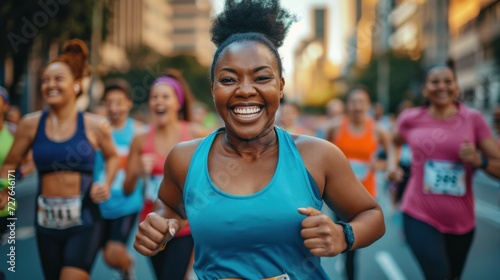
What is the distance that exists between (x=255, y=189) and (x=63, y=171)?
228cm

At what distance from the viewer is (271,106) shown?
2416mm

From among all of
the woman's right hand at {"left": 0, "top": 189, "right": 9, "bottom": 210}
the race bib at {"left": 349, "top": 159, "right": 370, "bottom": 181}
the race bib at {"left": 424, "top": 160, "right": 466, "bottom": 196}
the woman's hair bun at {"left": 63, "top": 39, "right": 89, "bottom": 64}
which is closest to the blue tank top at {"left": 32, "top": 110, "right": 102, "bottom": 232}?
the woman's right hand at {"left": 0, "top": 189, "right": 9, "bottom": 210}

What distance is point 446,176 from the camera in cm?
456

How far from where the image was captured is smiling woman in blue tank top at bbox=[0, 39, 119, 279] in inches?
159

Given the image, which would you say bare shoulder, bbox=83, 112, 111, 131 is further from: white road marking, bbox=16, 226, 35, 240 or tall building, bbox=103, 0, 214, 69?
tall building, bbox=103, 0, 214, 69

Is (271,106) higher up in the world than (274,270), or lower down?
higher up

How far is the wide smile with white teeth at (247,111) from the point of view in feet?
7.82

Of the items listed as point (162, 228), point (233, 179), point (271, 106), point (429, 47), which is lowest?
point (162, 228)

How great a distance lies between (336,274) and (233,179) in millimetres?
4678

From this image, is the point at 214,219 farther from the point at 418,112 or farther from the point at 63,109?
the point at 418,112

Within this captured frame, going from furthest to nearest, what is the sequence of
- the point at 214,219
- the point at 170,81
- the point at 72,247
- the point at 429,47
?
the point at 429,47
the point at 170,81
the point at 72,247
the point at 214,219

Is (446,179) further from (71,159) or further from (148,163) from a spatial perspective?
(71,159)

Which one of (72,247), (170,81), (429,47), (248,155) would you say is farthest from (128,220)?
(429,47)

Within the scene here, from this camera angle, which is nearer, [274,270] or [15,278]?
[274,270]
